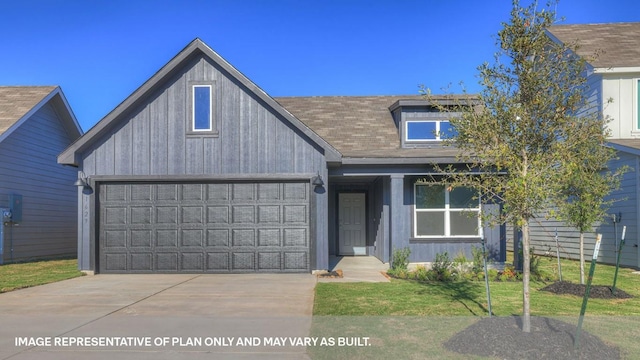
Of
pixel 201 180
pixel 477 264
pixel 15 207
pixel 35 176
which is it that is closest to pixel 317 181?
pixel 201 180

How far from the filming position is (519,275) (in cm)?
1187

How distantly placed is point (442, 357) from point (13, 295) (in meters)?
8.42

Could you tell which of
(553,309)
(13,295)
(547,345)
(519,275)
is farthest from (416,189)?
(13,295)

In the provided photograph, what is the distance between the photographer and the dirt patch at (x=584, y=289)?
9305mm

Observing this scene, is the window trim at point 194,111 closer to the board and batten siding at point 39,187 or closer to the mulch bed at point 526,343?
the board and batten siding at point 39,187

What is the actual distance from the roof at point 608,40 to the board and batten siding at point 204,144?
8.98m

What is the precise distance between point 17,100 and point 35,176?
9.10 ft

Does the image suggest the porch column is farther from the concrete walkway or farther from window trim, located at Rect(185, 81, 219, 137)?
window trim, located at Rect(185, 81, 219, 137)

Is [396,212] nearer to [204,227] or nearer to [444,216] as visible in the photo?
[444,216]

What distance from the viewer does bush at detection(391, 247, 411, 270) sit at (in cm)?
1250

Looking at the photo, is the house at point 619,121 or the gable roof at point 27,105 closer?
the house at point 619,121

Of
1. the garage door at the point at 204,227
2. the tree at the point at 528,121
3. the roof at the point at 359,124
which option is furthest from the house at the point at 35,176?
the tree at the point at 528,121

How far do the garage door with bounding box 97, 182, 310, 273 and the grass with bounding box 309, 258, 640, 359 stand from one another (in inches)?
93.2

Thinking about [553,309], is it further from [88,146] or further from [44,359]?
[88,146]
